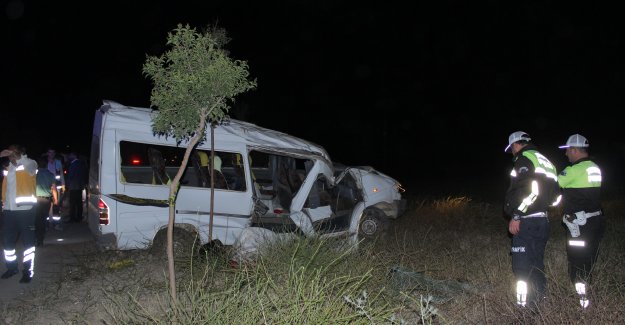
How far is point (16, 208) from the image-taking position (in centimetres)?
764

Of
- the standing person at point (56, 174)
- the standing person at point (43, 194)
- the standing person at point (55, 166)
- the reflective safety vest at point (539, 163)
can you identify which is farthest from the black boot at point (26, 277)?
the reflective safety vest at point (539, 163)

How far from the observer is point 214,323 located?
4098 millimetres

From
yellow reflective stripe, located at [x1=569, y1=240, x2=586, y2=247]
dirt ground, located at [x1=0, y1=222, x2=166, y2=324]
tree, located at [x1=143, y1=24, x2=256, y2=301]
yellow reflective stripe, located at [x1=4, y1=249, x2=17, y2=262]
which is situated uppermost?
tree, located at [x1=143, y1=24, x2=256, y2=301]

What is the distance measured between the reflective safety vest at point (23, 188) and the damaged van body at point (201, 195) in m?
0.82

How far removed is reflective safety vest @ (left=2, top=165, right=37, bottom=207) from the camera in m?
7.66

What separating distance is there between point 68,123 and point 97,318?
118ft

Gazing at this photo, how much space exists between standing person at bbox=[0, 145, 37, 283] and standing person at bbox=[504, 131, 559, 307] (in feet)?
19.7

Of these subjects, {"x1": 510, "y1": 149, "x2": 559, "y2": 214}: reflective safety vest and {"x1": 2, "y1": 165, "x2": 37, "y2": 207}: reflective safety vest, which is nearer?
{"x1": 510, "y1": 149, "x2": 559, "y2": 214}: reflective safety vest

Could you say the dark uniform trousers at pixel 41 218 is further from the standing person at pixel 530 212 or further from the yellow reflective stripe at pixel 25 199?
the standing person at pixel 530 212

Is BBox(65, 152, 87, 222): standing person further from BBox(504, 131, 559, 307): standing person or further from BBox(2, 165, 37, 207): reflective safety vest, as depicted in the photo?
BBox(504, 131, 559, 307): standing person

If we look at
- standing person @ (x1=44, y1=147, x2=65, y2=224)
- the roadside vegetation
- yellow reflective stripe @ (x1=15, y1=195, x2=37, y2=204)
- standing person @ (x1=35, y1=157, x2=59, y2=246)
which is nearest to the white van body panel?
the roadside vegetation

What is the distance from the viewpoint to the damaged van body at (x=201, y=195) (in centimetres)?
781

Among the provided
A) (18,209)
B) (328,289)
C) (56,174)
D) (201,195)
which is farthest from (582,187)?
(56,174)

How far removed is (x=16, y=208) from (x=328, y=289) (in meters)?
4.84
